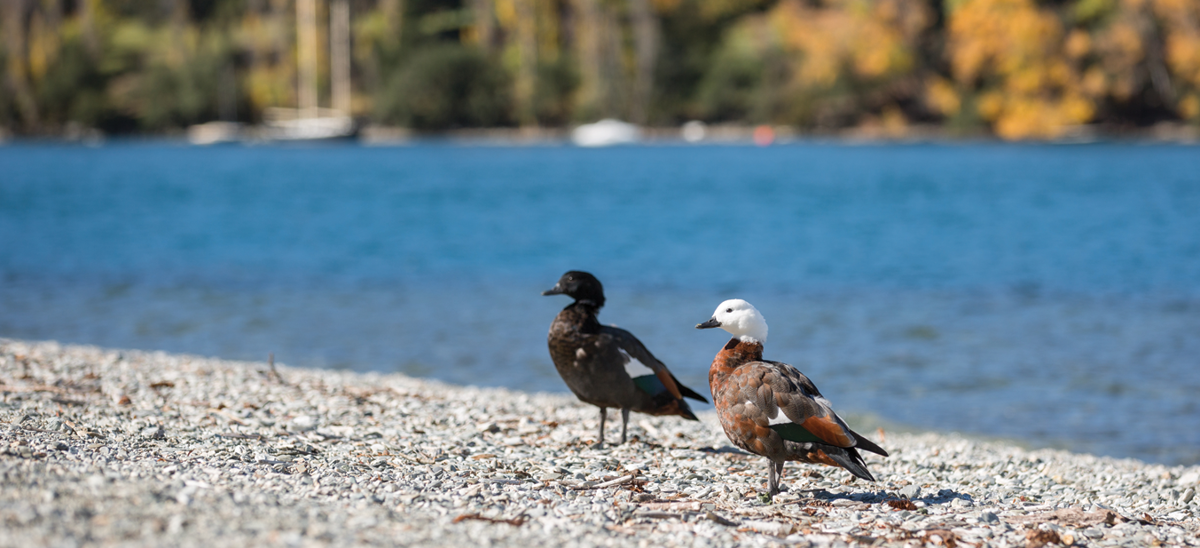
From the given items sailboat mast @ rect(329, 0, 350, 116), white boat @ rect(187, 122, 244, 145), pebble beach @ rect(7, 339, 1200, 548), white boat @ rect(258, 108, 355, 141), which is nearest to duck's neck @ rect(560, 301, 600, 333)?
pebble beach @ rect(7, 339, 1200, 548)

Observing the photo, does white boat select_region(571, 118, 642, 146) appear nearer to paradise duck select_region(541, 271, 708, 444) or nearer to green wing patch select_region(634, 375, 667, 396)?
paradise duck select_region(541, 271, 708, 444)

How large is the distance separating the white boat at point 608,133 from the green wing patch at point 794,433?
83.4 meters

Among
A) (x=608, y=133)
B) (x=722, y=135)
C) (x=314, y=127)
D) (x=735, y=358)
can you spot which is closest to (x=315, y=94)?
(x=314, y=127)

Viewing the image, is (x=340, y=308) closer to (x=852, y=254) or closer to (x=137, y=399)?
(x=137, y=399)

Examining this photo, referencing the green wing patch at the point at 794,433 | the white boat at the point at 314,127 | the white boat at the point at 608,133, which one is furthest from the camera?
the white boat at the point at 608,133

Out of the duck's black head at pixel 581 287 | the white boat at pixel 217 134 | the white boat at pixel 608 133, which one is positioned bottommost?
the white boat at pixel 217 134

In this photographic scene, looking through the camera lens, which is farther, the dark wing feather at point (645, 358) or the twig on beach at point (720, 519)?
the dark wing feather at point (645, 358)

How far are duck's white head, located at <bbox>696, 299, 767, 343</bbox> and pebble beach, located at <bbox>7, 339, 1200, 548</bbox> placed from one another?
3.29 feet

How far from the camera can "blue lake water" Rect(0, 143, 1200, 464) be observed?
1340 centimetres

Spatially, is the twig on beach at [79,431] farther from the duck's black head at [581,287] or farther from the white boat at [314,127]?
the white boat at [314,127]

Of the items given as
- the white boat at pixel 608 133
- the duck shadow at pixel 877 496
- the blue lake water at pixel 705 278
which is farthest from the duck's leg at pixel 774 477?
the white boat at pixel 608 133

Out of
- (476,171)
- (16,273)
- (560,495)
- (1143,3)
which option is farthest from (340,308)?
(1143,3)

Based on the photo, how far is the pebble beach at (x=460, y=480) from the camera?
17.0 feet

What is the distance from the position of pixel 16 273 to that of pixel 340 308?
911 centimetres
